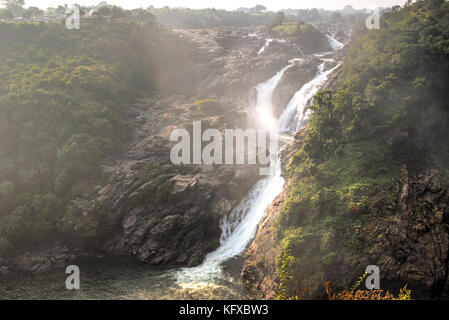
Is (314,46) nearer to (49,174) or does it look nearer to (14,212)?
(49,174)

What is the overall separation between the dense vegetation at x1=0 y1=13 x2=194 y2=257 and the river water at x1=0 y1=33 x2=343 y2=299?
510 cm

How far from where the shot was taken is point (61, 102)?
107 ft

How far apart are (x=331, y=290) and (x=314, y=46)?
56.0 m

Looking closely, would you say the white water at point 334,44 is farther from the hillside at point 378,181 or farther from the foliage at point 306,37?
the hillside at point 378,181

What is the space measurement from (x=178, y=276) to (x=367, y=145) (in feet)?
58.4

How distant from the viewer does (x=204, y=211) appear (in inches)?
1035

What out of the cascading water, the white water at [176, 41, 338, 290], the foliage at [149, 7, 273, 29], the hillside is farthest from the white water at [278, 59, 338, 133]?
the foliage at [149, 7, 273, 29]

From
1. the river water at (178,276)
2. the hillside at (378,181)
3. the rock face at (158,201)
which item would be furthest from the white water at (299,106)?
the river water at (178,276)

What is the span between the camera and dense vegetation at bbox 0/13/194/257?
26047 mm

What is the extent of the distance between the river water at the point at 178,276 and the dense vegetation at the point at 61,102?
510cm

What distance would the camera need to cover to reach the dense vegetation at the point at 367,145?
19578 mm

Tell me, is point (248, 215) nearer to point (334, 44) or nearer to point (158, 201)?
point (158, 201)

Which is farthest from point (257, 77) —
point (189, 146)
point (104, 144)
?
point (104, 144)

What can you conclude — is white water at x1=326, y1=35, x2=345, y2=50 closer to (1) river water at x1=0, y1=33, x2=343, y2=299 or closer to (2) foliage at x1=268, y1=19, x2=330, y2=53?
(2) foliage at x1=268, y1=19, x2=330, y2=53
